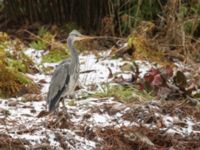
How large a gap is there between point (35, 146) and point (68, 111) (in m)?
0.93

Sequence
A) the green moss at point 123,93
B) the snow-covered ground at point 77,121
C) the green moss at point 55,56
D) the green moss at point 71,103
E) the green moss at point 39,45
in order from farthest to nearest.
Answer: the green moss at point 39,45 < the green moss at point 55,56 < the green moss at point 123,93 < the green moss at point 71,103 < the snow-covered ground at point 77,121

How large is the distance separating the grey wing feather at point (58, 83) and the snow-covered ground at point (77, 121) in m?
0.16

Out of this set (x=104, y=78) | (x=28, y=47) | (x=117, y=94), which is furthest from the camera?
(x=28, y=47)

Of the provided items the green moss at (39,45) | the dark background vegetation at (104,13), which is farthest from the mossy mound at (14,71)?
the dark background vegetation at (104,13)

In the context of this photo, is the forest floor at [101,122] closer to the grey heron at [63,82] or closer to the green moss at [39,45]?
the grey heron at [63,82]

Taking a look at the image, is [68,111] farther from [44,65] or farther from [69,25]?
[69,25]

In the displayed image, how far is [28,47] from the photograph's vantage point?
9.47 metres

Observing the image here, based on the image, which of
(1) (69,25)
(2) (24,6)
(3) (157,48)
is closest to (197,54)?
(3) (157,48)

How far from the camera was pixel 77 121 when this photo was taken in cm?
659

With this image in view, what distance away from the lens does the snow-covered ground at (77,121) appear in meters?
6.13

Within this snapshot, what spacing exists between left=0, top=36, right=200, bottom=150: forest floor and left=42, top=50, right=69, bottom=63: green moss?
1.08 m

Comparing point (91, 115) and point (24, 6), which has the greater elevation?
point (24, 6)

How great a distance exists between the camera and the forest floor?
613 cm

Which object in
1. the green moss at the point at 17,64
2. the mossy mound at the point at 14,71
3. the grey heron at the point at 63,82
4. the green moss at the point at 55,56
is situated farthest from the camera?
the green moss at the point at 55,56
